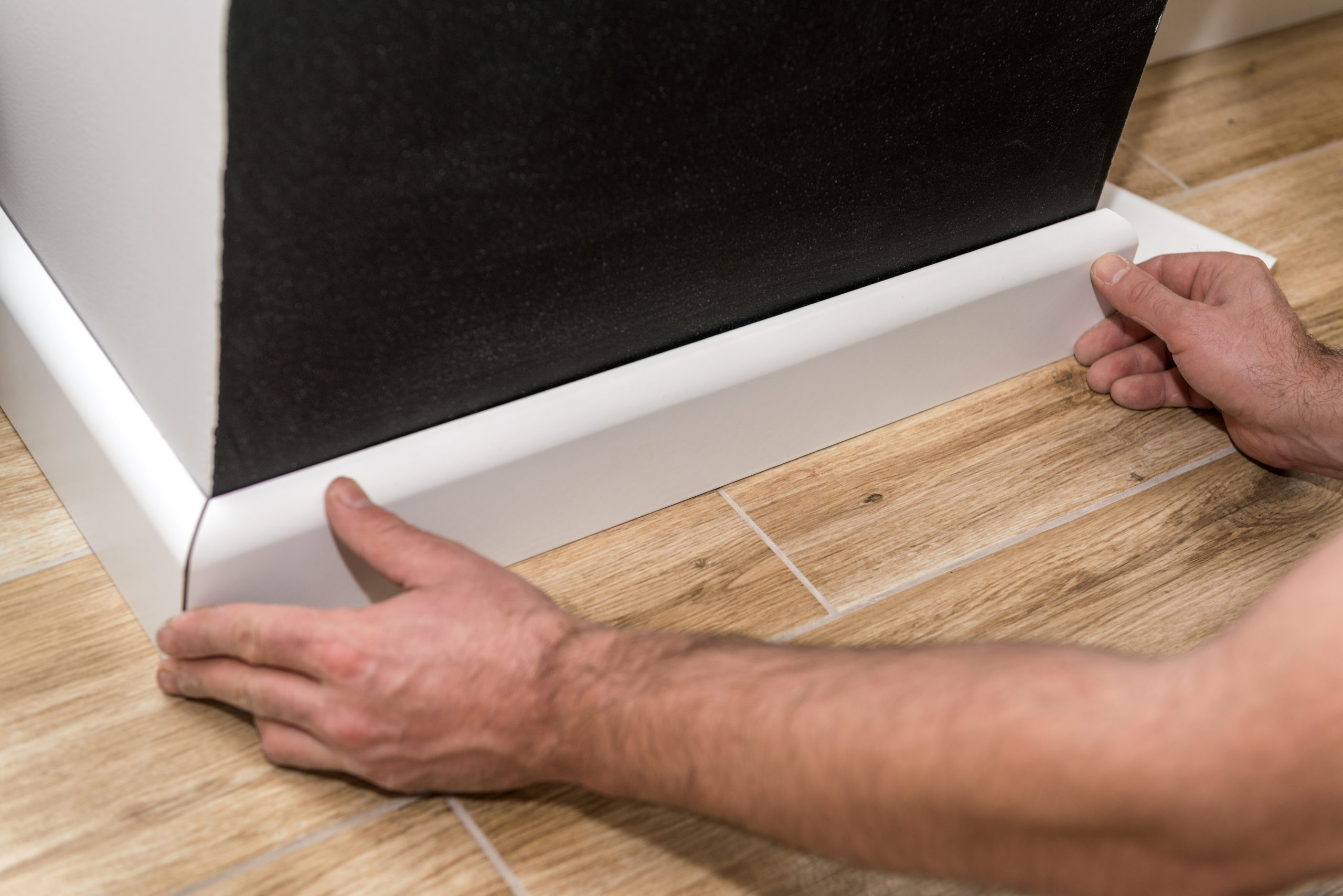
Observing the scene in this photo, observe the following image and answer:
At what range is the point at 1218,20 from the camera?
1.51 m

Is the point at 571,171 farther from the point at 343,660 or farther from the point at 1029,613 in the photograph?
the point at 1029,613

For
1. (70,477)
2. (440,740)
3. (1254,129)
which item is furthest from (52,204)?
(1254,129)

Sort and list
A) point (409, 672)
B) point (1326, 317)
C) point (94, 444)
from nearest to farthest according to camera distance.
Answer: point (409, 672) → point (94, 444) → point (1326, 317)

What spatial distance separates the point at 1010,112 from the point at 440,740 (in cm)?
61

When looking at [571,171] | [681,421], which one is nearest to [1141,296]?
[681,421]

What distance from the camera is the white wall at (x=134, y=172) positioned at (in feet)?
1.84

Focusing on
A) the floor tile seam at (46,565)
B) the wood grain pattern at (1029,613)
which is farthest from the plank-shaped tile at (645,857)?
the floor tile seam at (46,565)

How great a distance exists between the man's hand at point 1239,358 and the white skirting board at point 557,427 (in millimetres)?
57

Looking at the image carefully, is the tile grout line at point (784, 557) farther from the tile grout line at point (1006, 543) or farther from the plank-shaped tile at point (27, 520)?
the plank-shaped tile at point (27, 520)

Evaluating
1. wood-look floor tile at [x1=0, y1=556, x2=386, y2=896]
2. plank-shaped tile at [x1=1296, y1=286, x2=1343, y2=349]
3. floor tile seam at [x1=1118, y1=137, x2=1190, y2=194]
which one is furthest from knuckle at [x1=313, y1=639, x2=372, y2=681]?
floor tile seam at [x1=1118, y1=137, x2=1190, y2=194]

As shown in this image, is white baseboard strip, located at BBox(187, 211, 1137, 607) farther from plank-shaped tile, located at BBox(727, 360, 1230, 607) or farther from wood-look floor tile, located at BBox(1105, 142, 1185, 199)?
wood-look floor tile, located at BBox(1105, 142, 1185, 199)

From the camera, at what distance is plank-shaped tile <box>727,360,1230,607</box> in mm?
846

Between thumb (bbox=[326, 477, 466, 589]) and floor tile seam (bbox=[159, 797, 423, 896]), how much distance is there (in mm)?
131

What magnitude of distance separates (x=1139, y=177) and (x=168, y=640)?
3.62 feet
